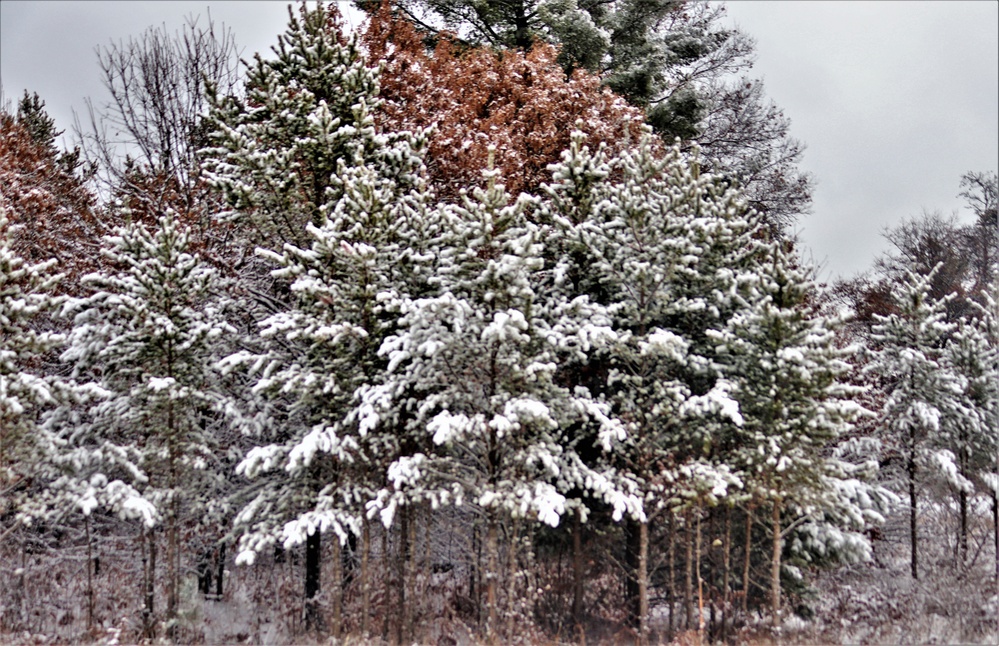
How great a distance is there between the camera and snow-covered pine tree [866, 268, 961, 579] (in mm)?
11805

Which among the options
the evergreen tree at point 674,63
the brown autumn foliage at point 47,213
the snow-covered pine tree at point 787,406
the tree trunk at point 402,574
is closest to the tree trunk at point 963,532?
the snow-covered pine tree at point 787,406

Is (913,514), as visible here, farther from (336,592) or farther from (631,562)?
(336,592)

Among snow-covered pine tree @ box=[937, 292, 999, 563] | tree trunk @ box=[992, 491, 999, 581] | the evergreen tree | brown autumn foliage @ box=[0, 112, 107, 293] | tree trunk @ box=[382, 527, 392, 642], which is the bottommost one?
tree trunk @ box=[382, 527, 392, 642]

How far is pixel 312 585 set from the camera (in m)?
11.1

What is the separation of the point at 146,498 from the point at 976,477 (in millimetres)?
13901

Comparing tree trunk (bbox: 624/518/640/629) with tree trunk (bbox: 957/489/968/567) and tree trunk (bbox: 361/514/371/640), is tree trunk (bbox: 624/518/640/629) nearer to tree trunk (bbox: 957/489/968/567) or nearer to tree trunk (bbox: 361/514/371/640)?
tree trunk (bbox: 361/514/371/640)

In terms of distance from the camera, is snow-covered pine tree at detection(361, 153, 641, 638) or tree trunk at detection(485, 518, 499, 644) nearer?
snow-covered pine tree at detection(361, 153, 641, 638)

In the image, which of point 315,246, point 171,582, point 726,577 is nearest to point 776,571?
point 726,577

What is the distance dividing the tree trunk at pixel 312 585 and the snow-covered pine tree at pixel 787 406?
269 inches

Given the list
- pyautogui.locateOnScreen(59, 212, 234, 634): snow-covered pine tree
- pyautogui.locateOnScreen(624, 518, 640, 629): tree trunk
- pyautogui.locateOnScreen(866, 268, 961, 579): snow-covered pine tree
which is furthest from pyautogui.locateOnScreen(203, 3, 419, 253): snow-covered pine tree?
pyautogui.locateOnScreen(866, 268, 961, 579): snow-covered pine tree

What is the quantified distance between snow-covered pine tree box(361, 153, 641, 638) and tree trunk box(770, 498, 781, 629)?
2381 mm

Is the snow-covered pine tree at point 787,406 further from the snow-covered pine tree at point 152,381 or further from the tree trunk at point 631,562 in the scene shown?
the snow-covered pine tree at point 152,381

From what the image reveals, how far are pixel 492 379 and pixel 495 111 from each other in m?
5.83

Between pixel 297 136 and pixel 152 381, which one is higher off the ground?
pixel 297 136
